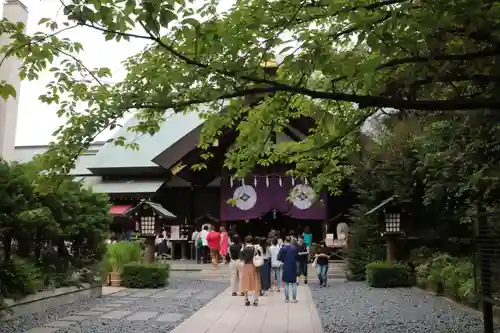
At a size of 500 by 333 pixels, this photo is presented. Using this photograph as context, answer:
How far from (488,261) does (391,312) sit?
3024 millimetres

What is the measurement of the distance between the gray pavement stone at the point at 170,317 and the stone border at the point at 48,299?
85.9 inches

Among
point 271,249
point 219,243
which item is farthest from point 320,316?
point 219,243

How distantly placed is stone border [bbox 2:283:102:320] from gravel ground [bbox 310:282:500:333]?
16.5 feet

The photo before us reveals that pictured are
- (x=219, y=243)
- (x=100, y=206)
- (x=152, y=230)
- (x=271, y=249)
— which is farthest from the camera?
(x=219, y=243)

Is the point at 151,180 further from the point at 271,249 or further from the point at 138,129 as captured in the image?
the point at 138,129

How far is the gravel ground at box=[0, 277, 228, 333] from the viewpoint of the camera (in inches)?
289

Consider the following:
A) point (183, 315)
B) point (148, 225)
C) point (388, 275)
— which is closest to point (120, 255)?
point (148, 225)

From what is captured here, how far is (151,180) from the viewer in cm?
2120

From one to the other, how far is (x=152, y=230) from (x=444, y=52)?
10498 mm

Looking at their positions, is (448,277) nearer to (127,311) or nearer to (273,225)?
(127,311)

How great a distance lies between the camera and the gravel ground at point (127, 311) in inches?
289

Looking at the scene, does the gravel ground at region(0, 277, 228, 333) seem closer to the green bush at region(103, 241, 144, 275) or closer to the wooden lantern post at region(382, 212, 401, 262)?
the green bush at region(103, 241, 144, 275)

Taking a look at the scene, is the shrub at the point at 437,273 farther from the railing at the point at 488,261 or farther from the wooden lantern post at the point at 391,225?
the railing at the point at 488,261

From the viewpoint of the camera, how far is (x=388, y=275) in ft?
41.8
